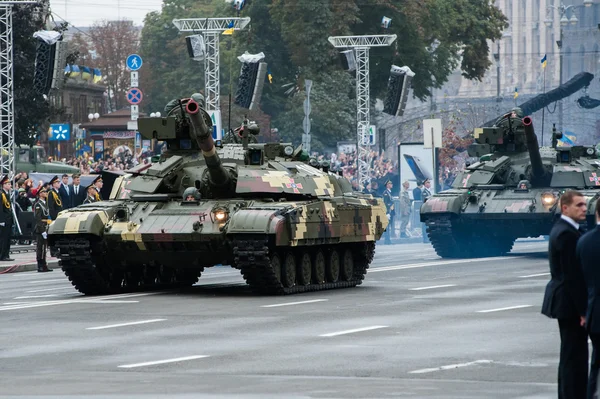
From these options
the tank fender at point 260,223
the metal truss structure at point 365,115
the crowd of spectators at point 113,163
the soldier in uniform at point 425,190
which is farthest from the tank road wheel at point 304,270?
the metal truss structure at point 365,115

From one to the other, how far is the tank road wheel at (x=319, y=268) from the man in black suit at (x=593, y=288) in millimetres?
13215

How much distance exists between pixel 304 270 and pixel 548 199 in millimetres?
10261

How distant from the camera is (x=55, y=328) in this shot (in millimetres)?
17516

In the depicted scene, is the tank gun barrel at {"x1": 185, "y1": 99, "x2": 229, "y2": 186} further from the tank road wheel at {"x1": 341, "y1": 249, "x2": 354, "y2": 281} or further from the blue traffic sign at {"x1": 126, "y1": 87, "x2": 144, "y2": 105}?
the blue traffic sign at {"x1": 126, "y1": 87, "x2": 144, "y2": 105}

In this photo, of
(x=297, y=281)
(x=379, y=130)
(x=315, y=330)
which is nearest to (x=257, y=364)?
(x=315, y=330)

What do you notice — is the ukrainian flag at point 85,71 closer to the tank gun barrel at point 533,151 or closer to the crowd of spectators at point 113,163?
the crowd of spectators at point 113,163

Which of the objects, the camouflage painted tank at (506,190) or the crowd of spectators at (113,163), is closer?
the camouflage painted tank at (506,190)

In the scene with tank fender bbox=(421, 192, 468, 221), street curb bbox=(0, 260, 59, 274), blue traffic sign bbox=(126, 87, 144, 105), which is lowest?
street curb bbox=(0, 260, 59, 274)

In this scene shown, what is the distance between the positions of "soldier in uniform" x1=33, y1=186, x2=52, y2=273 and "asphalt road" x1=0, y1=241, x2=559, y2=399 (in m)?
5.48

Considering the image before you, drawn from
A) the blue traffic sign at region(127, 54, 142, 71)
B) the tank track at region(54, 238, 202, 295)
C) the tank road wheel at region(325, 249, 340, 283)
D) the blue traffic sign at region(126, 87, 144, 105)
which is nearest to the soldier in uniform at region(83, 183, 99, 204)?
the tank track at region(54, 238, 202, 295)

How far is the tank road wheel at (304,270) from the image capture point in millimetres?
23172

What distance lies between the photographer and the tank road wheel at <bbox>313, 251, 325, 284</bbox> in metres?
23.7

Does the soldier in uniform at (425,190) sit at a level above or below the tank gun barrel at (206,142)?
below

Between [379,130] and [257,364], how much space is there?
57.2 metres
